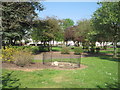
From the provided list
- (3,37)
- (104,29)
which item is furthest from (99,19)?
(3,37)

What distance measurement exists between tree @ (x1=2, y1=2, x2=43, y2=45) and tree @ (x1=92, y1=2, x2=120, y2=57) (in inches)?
317

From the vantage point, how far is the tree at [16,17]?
46.4ft

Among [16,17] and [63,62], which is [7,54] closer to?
[63,62]

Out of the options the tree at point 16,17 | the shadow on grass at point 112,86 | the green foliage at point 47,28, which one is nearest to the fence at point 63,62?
the shadow on grass at point 112,86

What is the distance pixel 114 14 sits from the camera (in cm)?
1412

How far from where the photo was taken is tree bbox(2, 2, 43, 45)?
14134 millimetres

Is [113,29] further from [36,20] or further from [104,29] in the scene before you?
[36,20]

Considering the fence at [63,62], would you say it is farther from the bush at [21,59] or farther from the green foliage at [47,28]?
the green foliage at [47,28]

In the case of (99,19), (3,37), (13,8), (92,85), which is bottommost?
(92,85)

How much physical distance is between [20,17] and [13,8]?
1321 mm

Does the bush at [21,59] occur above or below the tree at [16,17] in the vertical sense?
below

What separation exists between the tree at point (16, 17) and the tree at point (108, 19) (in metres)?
8.06

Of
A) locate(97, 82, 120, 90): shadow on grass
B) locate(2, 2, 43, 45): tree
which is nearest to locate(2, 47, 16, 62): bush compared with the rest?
locate(2, 2, 43, 45): tree

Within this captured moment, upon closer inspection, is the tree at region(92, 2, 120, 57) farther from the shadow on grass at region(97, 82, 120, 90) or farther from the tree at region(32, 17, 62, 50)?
the shadow on grass at region(97, 82, 120, 90)
